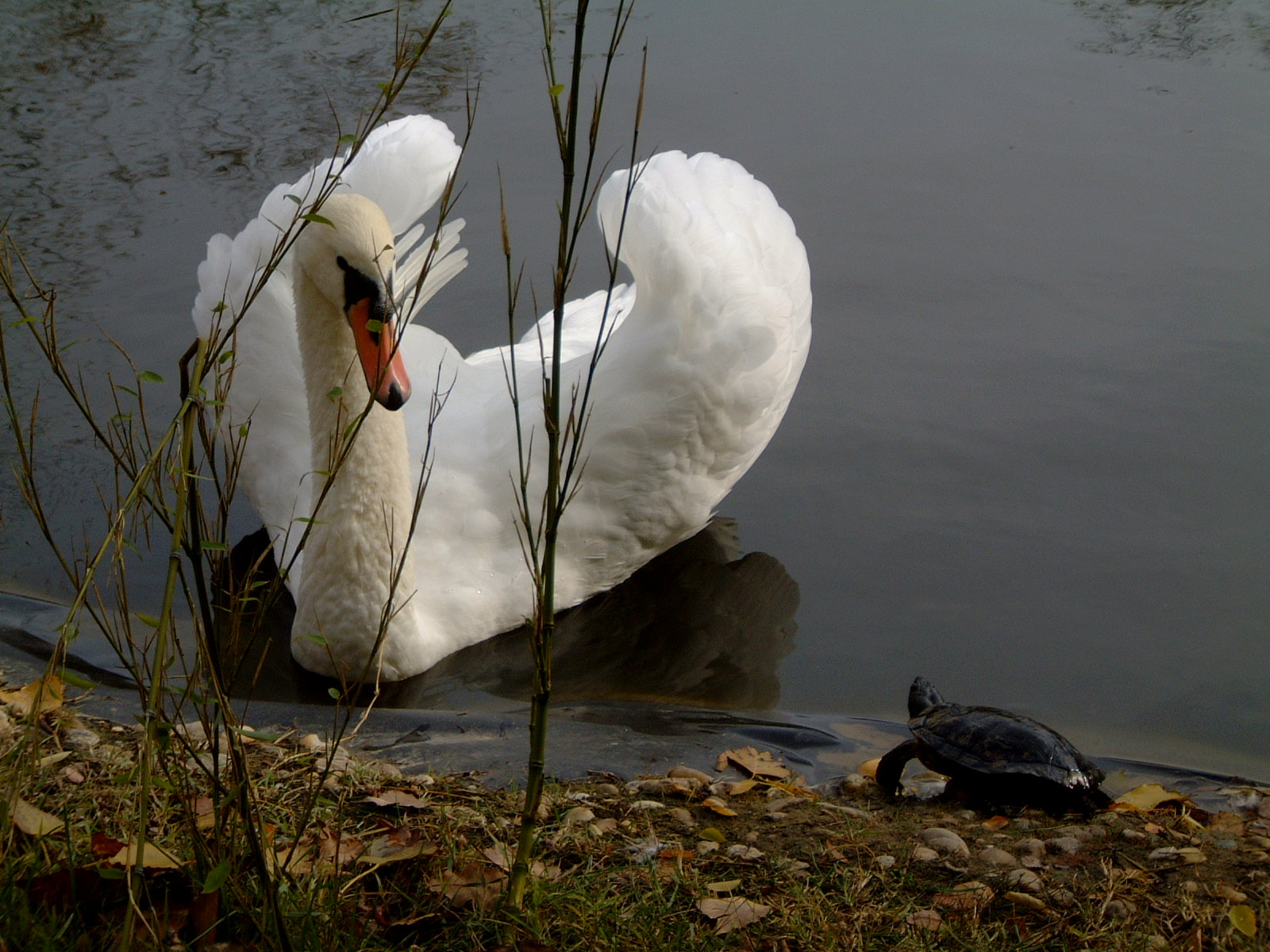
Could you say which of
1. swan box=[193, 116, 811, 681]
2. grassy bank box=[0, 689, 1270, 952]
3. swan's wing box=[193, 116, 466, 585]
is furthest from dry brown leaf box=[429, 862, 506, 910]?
swan's wing box=[193, 116, 466, 585]

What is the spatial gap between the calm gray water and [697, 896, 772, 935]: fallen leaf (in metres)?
2.09

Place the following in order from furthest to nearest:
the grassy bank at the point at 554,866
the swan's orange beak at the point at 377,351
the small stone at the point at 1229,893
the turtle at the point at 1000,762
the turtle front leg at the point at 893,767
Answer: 1. the swan's orange beak at the point at 377,351
2. the turtle front leg at the point at 893,767
3. the turtle at the point at 1000,762
4. the small stone at the point at 1229,893
5. the grassy bank at the point at 554,866

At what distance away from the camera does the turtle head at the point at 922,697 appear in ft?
13.3

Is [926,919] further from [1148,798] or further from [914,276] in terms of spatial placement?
[914,276]

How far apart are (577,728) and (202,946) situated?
76.2 inches

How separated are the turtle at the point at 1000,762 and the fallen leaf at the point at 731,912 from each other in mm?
1132

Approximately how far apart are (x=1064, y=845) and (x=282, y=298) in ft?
11.7

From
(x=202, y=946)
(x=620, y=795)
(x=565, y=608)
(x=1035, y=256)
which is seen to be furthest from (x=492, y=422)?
(x=1035, y=256)

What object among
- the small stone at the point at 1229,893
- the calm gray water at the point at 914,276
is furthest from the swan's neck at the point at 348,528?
the small stone at the point at 1229,893

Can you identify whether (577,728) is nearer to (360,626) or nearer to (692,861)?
(360,626)

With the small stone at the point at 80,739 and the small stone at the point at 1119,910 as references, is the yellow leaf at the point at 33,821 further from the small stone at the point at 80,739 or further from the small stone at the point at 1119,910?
the small stone at the point at 1119,910

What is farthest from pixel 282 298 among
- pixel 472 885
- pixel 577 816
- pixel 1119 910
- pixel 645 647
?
pixel 1119 910

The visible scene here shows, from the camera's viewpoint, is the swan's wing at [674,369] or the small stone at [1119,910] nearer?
the small stone at [1119,910]

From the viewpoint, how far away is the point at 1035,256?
7.39 metres
